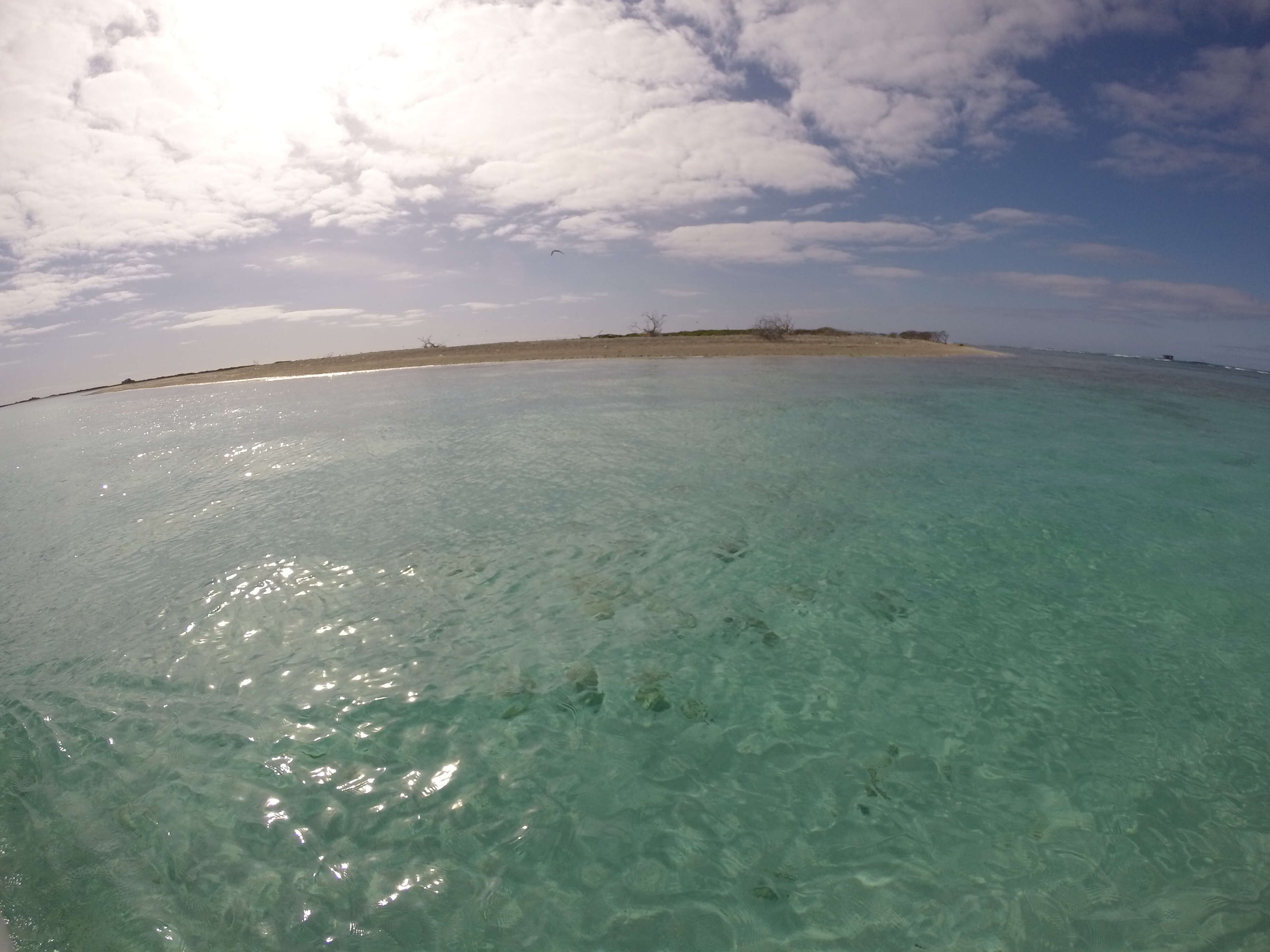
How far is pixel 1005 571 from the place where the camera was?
6508 millimetres

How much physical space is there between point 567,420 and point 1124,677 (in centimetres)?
1333

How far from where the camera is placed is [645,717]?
424 cm

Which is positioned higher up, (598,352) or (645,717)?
(598,352)

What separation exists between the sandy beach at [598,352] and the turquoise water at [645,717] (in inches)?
1298

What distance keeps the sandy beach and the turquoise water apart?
33.0m

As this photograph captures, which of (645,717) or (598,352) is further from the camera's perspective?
(598,352)

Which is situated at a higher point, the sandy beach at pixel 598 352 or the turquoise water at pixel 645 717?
the sandy beach at pixel 598 352

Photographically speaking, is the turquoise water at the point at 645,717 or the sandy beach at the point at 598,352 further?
the sandy beach at the point at 598,352

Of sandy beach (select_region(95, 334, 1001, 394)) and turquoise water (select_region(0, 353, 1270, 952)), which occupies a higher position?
sandy beach (select_region(95, 334, 1001, 394))

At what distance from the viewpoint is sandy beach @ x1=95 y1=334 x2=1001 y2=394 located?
41.7 meters

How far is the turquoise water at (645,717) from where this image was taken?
115 inches

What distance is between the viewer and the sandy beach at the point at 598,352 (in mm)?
41656

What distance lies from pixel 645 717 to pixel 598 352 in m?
41.5

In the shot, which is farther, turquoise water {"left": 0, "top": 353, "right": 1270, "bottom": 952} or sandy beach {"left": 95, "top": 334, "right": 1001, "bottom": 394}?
sandy beach {"left": 95, "top": 334, "right": 1001, "bottom": 394}
